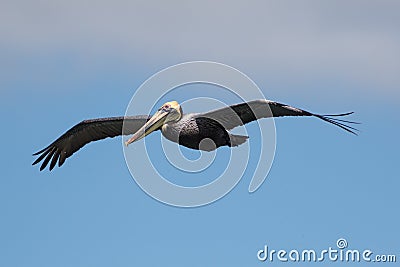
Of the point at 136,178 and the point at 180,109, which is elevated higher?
the point at 180,109

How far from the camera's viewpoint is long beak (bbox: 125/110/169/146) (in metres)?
23.5

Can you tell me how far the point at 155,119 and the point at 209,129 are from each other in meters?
1.69

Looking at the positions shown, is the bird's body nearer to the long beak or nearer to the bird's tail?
the bird's tail

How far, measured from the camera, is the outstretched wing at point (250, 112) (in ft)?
70.0

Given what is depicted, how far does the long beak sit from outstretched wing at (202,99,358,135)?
1.15 m

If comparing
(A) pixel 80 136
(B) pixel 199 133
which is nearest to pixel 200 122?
(B) pixel 199 133

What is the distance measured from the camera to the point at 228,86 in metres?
22.2

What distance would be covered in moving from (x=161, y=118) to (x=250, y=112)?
2.51 m

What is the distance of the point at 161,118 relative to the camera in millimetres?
23531

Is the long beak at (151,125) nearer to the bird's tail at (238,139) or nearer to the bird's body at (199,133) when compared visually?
the bird's body at (199,133)

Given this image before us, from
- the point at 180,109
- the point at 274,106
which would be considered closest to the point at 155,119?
the point at 180,109

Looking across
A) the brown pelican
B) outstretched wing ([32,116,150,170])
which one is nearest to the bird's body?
the brown pelican

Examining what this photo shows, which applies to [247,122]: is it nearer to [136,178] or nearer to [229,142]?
[229,142]

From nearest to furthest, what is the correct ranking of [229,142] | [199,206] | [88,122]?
[199,206] → [229,142] → [88,122]
